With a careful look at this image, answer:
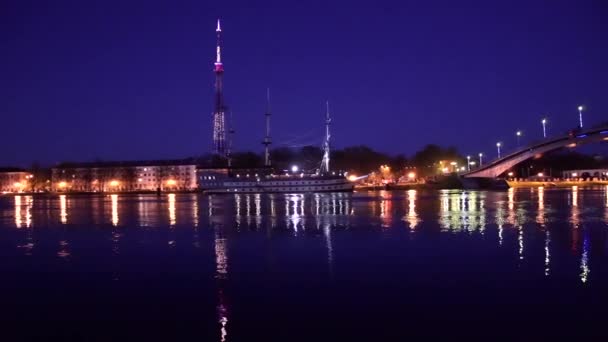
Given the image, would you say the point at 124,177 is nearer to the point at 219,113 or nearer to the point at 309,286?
the point at 219,113

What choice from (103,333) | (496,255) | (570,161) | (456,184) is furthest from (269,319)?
(570,161)

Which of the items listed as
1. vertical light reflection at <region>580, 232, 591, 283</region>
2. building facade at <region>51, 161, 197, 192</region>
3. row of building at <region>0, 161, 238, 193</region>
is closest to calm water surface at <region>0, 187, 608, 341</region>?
vertical light reflection at <region>580, 232, 591, 283</region>

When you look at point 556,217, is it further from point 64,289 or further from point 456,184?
point 456,184

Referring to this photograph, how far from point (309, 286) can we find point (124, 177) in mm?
142032

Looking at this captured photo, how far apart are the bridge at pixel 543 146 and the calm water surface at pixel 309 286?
84745mm

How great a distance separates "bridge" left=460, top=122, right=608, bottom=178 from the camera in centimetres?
9681

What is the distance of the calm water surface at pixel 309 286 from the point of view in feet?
29.5

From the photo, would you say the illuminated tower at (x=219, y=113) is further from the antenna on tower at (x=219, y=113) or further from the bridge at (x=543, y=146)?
the bridge at (x=543, y=146)

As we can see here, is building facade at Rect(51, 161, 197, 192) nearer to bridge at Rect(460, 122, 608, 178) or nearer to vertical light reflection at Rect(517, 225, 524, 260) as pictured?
bridge at Rect(460, 122, 608, 178)

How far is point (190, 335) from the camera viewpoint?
8672 mm

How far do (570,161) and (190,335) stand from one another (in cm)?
17442

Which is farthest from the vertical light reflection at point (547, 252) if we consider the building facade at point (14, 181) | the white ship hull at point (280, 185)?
the building facade at point (14, 181)

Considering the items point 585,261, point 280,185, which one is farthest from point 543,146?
point 585,261

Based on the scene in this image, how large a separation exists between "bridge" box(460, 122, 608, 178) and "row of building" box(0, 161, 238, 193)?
71214 millimetres
